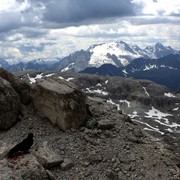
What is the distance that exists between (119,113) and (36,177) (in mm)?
16825

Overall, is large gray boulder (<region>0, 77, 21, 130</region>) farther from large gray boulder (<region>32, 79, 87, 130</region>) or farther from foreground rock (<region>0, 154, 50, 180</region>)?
foreground rock (<region>0, 154, 50, 180</region>)

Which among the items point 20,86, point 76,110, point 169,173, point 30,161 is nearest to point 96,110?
point 76,110

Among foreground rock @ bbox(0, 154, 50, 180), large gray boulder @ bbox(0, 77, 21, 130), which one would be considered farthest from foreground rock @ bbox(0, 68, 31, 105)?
foreground rock @ bbox(0, 154, 50, 180)

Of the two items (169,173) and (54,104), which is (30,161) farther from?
(169,173)

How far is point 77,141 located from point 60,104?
343 cm

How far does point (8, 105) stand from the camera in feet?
98.8

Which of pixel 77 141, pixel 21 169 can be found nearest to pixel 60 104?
pixel 77 141

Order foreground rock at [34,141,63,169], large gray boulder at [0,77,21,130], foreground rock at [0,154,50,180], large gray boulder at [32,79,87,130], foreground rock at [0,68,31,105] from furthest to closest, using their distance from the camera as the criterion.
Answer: foreground rock at [0,68,31,105], large gray boulder at [32,79,87,130], large gray boulder at [0,77,21,130], foreground rock at [34,141,63,169], foreground rock at [0,154,50,180]

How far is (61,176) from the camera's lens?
2470 centimetres

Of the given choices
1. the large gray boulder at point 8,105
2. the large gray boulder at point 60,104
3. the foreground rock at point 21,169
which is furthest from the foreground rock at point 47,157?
the large gray boulder at point 8,105

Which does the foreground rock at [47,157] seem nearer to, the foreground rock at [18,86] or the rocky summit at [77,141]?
the rocky summit at [77,141]

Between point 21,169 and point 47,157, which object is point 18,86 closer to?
point 47,157

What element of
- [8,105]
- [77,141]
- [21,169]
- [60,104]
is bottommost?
[77,141]

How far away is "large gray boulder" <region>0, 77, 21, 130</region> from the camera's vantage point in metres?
29.8
